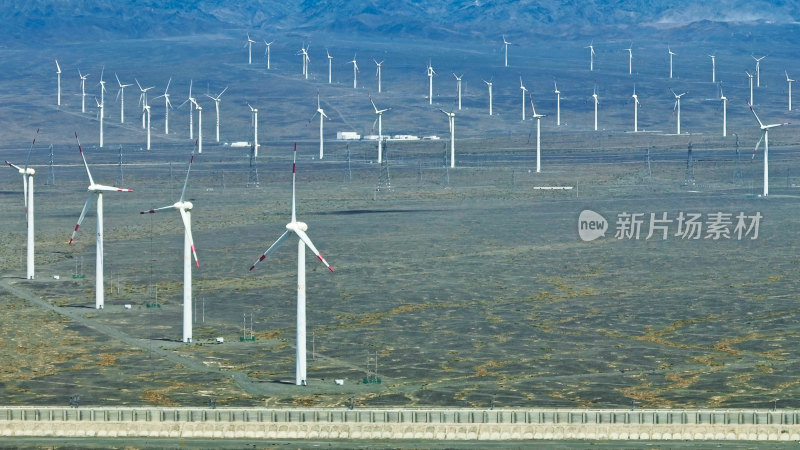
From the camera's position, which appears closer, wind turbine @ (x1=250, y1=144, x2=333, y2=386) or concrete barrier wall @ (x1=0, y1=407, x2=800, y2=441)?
concrete barrier wall @ (x1=0, y1=407, x2=800, y2=441)

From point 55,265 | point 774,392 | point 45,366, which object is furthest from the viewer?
point 55,265

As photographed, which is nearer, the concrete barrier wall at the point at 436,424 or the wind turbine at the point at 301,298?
the concrete barrier wall at the point at 436,424

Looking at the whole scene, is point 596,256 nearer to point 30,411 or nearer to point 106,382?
point 106,382

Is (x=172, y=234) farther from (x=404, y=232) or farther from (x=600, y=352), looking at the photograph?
(x=600, y=352)

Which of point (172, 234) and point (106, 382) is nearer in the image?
point (106, 382)

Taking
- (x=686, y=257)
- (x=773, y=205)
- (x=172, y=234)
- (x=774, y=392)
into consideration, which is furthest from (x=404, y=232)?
(x=774, y=392)

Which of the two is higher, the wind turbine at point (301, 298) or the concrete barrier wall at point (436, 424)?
the wind turbine at point (301, 298)

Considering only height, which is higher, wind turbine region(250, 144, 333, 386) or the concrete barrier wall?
wind turbine region(250, 144, 333, 386)

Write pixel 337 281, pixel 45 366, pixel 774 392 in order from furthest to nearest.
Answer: pixel 337 281 < pixel 45 366 < pixel 774 392
